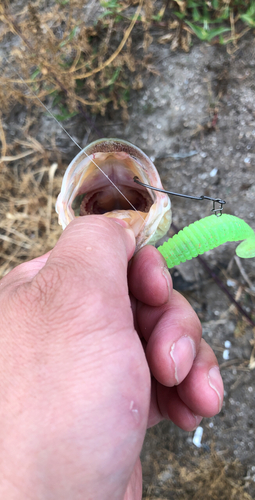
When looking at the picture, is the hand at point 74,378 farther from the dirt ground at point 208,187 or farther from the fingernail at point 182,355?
the dirt ground at point 208,187

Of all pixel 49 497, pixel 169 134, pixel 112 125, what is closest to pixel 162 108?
pixel 169 134

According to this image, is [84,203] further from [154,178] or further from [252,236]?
[252,236]

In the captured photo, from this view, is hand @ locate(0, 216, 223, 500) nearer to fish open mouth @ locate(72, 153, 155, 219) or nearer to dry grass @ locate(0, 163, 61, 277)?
fish open mouth @ locate(72, 153, 155, 219)

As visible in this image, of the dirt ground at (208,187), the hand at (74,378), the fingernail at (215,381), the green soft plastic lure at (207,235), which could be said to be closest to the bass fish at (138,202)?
the green soft plastic lure at (207,235)

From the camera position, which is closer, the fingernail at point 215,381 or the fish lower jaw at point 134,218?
the fingernail at point 215,381

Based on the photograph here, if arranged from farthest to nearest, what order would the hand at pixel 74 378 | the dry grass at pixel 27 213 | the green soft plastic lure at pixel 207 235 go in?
1. the dry grass at pixel 27 213
2. the green soft plastic lure at pixel 207 235
3. the hand at pixel 74 378

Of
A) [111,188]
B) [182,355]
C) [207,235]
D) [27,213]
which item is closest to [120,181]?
[111,188]

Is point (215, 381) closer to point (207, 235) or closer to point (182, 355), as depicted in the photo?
point (182, 355)
